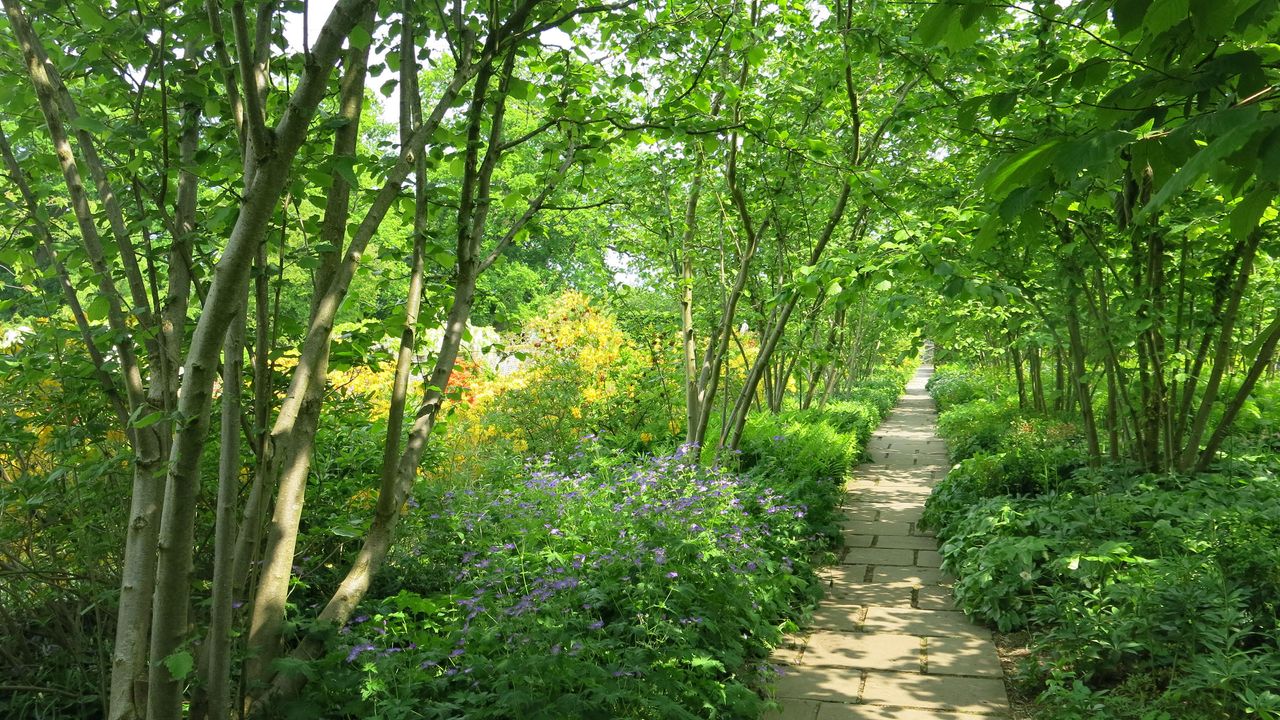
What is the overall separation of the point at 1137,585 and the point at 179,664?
4.08 meters

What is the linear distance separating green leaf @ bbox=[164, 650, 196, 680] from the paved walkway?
2.55 meters

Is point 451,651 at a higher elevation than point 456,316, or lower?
lower

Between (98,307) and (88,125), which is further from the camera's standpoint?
(98,307)

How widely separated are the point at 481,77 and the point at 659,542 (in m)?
2.42

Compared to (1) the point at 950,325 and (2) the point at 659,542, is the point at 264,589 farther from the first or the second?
(1) the point at 950,325

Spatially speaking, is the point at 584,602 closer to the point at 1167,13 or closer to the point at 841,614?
the point at 841,614

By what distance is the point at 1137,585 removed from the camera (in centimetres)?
401

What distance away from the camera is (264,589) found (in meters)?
2.84

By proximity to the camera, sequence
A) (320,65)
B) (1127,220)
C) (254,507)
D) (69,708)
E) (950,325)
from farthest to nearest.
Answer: (1127,220), (950,325), (69,708), (254,507), (320,65)

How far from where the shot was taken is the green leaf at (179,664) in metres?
1.99

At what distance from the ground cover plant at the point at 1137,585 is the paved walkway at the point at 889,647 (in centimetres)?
21

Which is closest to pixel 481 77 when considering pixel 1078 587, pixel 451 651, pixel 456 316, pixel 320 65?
pixel 456 316

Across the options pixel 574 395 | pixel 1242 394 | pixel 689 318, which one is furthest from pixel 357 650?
pixel 574 395

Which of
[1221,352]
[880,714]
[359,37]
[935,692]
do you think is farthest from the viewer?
[1221,352]
